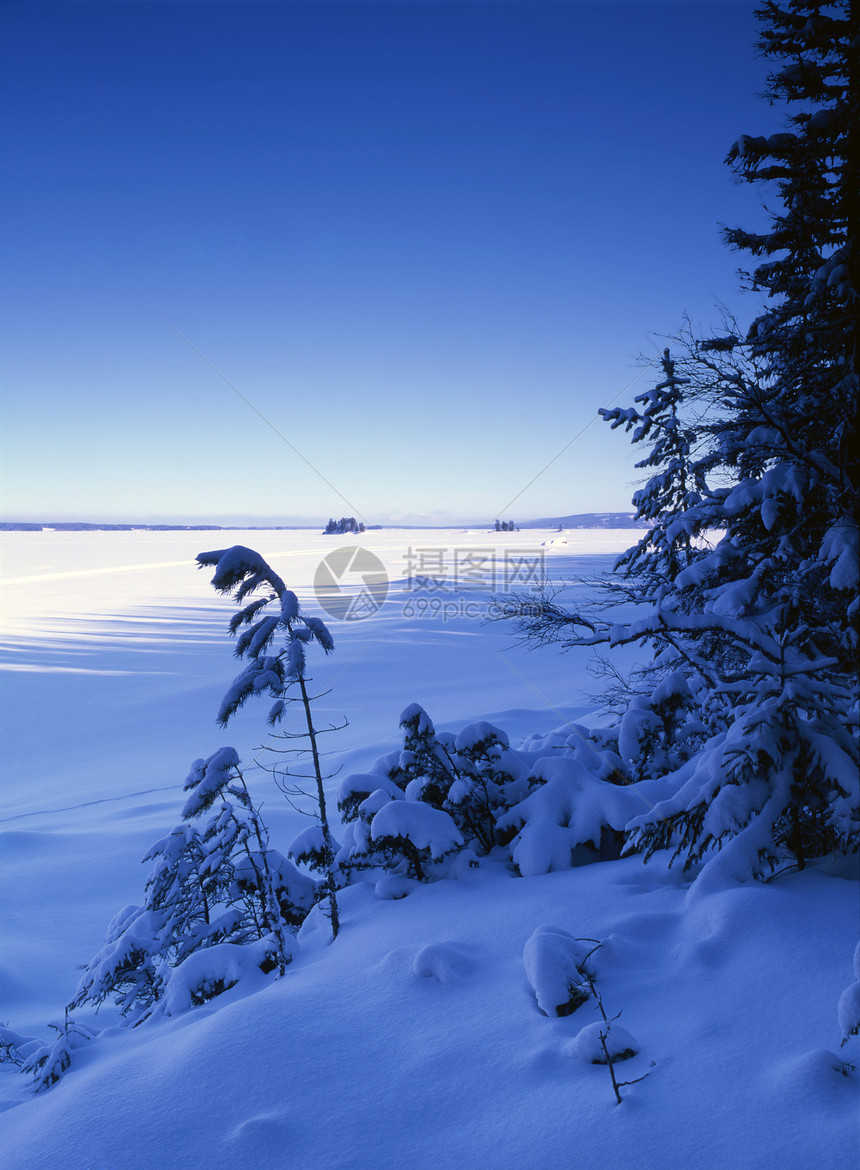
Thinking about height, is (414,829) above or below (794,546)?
below

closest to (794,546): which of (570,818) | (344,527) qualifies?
(570,818)

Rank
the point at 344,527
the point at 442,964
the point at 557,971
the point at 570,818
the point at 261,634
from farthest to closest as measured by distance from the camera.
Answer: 1. the point at 344,527
2. the point at 570,818
3. the point at 261,634
4. the point at 442,964
5. the point at 557,971

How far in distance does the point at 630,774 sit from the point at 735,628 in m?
4.45

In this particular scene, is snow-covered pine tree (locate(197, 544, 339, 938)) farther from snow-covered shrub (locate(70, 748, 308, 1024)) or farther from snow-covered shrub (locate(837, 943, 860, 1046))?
snow-covered shrub (locate(837, 943, 860, 1046))

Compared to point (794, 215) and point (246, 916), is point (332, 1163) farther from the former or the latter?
point (794, 215)

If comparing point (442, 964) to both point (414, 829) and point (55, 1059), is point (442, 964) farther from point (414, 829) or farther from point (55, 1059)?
point (55, 1059)

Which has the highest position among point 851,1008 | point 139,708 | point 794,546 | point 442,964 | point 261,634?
point 794,546

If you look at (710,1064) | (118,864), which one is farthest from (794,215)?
(118,864)

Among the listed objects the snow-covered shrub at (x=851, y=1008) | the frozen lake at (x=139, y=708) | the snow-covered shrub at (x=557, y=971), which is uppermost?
the snow-covered shrub at (x=851, y=1008)

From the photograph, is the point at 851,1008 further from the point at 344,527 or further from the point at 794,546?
the point at 344,527

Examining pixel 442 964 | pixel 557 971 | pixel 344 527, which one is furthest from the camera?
pixel 344 527

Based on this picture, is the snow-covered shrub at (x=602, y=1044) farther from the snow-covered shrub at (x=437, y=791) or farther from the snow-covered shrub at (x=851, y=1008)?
the snow-covered shrub at (x=437, y=791)

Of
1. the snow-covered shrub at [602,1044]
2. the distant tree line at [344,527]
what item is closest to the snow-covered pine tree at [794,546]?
the snow-covered shrub at [602,1044]

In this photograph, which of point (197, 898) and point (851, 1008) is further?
point (197, 898)
